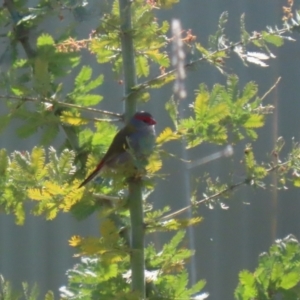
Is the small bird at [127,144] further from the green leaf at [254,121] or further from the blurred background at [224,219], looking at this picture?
the blurred background at [224,219]

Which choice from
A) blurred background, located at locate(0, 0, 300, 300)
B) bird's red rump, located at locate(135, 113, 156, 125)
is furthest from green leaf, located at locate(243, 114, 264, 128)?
blurred background, located at locate(0, 0, 300, 300)

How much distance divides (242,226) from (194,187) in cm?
161

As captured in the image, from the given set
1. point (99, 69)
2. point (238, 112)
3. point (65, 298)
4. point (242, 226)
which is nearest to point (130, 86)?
point (238, 112)

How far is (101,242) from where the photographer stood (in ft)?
4.83

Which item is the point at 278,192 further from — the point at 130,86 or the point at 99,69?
the point at 130,86

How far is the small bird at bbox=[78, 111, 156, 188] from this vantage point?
59.6 inches

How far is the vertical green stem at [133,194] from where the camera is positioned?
5.28 feet

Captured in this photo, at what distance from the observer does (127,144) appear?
5.25 feet

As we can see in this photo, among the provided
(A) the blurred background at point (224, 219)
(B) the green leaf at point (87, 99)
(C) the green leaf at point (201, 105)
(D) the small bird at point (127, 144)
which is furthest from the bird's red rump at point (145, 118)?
(A) the blurred background at point (224, 219)

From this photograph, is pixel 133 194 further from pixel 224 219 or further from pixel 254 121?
pixel 224 219

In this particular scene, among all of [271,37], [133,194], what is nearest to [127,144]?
[133,194]

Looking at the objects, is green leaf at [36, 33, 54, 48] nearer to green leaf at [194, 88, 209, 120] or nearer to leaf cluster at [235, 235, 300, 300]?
green leaf at [194, 88, 209, 120]

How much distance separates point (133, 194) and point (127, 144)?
120 millimetres

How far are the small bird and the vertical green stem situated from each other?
42 mm
